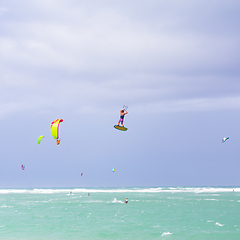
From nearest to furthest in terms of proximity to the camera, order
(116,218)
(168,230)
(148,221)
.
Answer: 1. (168,230)
2. (148,221)
3. (116,218)

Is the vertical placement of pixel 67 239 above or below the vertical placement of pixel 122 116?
below

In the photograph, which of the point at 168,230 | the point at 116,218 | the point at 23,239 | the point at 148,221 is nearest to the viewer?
the point at 23,239

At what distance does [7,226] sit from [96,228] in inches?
265

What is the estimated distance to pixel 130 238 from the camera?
64.7ft

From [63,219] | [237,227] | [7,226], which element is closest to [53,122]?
[63,219]

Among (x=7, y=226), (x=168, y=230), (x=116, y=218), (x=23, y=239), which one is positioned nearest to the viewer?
(x=23, y=239)

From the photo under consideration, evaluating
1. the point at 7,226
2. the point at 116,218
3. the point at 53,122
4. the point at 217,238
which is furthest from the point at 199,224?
the point at 53,122

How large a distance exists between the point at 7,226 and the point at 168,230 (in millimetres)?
11806

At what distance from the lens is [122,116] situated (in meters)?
23.2

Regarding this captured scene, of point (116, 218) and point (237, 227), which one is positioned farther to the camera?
point (116, 218)

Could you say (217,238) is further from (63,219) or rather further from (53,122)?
(53,122)

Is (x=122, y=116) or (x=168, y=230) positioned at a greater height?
(x=122, y=116)

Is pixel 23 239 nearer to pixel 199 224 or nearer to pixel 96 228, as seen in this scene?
pixel 96 228

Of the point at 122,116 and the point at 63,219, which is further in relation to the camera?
the point at 63,219
